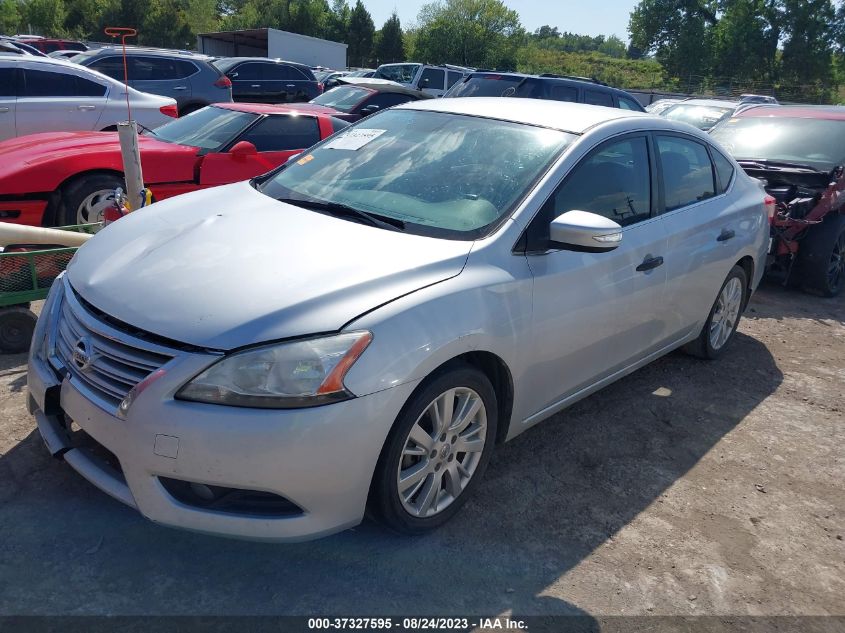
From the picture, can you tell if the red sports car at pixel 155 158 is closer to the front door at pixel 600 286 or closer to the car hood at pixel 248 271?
the car hood at pixel 248 271

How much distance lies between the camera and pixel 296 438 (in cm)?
236

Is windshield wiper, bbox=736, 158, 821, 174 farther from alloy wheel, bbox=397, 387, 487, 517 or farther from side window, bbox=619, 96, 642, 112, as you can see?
alloy wheel, bbox=397, 387, 487, 517

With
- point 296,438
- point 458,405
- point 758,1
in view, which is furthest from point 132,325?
point 758,1

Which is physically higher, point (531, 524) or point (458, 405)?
point (458, 405)

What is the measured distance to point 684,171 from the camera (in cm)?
433

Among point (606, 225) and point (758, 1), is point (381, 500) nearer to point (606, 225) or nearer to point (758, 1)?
point (606, 225)

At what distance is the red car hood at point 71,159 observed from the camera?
18.6ft

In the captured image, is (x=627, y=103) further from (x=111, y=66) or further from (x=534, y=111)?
(x=111, y=66)

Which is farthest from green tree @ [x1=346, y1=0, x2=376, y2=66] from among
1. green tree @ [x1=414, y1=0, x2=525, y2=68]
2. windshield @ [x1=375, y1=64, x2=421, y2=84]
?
windshield @ [x1=375, y1=64, x2=421, y2=84]

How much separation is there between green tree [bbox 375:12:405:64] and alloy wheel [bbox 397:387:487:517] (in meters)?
56.4

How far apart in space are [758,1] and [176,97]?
176 feet

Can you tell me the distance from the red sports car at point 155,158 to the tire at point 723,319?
3.86 meters

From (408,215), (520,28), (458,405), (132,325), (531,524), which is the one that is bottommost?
(531,524)

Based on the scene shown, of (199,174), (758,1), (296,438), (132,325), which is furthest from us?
(758,1)
